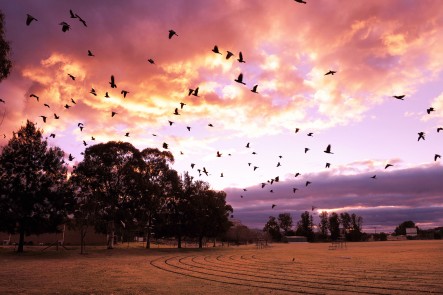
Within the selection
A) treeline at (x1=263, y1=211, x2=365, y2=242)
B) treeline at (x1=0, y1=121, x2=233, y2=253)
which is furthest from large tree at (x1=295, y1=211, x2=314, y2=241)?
treeline at (x1=0, y1=121, x2=233, y2=253)

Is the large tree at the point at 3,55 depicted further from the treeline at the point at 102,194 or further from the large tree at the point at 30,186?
the large tree at the point at 30,186

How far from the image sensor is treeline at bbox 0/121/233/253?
1663 inches

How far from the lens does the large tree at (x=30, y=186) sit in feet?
136

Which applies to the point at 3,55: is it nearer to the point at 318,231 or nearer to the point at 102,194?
the point at 102,194

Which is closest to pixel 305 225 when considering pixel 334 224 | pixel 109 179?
pixel 334 224

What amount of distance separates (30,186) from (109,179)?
10690mm

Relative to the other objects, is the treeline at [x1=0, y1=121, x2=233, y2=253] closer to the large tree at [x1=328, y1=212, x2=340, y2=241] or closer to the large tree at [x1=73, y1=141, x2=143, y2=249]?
the large tree at [x1=73, y1=141, x2=143, y2=249]

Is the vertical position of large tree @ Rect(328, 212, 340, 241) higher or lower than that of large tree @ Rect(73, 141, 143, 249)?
lower

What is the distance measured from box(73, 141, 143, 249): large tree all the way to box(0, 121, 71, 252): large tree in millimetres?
5223

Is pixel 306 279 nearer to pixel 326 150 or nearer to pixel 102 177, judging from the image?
pixel 326 150

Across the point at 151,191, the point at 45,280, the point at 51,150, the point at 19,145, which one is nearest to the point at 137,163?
the point at 151,191

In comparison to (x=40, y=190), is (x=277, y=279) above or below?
below

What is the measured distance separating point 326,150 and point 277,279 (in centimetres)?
728

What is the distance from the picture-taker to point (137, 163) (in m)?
53.3
